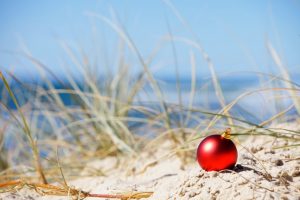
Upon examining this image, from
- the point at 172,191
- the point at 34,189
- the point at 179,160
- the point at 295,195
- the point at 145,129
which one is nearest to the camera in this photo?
the point at 295,195

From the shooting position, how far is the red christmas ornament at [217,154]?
0.93 meters

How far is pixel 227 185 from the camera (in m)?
0.90

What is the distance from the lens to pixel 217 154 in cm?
93

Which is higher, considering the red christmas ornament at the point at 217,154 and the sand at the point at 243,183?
the red christmas ornament at the point at 217,154

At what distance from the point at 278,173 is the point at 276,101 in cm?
114

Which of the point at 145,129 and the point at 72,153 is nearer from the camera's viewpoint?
the point at 145,129

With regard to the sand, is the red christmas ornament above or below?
above

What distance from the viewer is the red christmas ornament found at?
0.93 m

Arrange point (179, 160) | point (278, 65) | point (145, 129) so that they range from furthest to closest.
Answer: point (145, 129) < point (278, 65) < point (179, 160)

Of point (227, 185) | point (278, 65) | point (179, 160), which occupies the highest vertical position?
point (278, 65)

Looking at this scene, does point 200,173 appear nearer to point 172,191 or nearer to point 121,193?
point 172,191

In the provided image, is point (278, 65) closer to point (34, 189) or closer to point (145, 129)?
point (145, 129)

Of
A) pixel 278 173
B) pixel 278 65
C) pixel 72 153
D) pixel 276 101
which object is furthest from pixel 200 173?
pixel 72 153

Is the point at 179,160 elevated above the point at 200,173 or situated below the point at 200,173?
below
